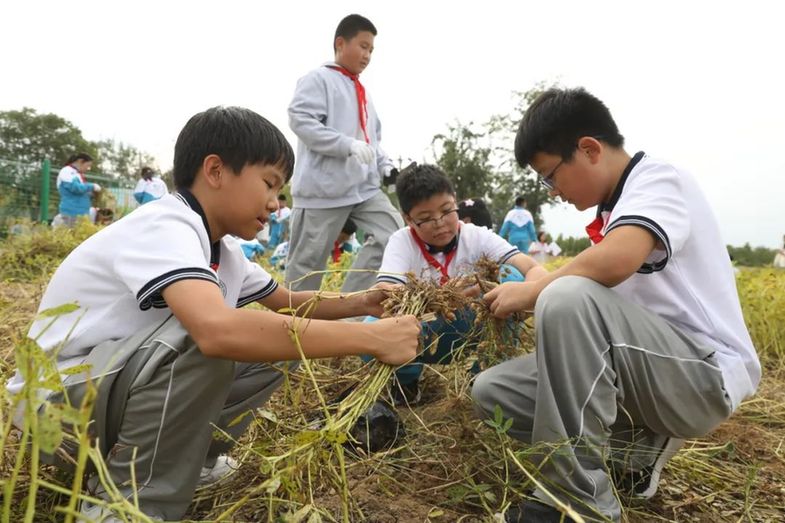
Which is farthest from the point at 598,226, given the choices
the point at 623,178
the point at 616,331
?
Result: the point at 616,331

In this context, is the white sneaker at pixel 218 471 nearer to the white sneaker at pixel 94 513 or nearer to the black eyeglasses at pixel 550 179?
the white sneaker at pixel 94 513

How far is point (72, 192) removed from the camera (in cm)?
900

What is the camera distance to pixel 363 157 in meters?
3.69

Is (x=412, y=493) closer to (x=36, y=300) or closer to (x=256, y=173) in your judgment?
(x=256, y=173)

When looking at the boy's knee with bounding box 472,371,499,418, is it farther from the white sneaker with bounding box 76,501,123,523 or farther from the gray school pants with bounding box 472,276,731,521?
the white sneaker with bounding box 76,501,123,523

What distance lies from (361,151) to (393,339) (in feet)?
7.42

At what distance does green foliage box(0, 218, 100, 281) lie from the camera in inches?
241

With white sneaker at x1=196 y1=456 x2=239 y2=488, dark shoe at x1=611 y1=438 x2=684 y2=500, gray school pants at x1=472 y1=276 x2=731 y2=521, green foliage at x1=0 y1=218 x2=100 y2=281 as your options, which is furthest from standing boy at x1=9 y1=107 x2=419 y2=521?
green foliage at x1=0 y1=218 x2=100 y2=281

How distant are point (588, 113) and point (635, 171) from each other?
9.9 inches

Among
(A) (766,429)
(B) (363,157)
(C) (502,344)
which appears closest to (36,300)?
(B) (363,157)

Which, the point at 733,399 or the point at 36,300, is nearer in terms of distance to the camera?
the point at 733,399

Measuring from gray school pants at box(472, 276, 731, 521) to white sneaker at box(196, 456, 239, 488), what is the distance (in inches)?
36.5

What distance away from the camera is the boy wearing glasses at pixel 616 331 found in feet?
4.91

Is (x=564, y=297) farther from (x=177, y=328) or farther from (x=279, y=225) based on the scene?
(x=279, y=225)
